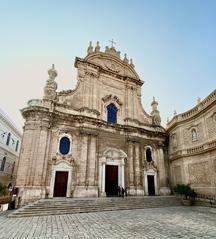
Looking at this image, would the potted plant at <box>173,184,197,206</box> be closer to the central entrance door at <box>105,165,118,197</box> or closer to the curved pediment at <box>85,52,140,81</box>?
the central entrance door at <box>105,165,118,197</box>

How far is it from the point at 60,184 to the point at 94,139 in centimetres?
500

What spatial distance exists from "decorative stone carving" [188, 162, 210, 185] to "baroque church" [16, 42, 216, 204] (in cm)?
72

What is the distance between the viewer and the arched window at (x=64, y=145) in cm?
1560

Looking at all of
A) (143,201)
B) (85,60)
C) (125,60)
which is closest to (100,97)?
(85,60)

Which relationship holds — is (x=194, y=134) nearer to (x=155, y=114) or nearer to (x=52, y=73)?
(x=155, y=114)

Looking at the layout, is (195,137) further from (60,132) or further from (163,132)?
(60,132)

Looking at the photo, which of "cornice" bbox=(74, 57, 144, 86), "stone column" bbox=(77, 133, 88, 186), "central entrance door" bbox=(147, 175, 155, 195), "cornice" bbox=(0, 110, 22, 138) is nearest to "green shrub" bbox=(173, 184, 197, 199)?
"central entrance door" bbox=(147, 175, 155, 195)

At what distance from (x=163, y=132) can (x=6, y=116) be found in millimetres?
21057

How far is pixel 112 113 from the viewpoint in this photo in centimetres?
1973

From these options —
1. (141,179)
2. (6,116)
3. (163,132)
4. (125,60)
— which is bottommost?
(141,179)

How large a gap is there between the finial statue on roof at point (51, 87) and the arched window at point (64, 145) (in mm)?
4153

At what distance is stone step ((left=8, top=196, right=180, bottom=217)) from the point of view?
34.0 ft

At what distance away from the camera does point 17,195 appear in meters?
12.9

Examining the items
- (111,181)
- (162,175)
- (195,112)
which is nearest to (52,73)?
(111,181)
